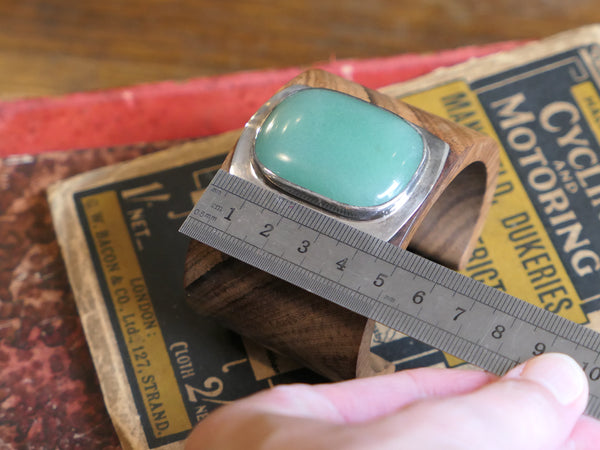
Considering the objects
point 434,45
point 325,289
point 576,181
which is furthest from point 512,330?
point 434,45

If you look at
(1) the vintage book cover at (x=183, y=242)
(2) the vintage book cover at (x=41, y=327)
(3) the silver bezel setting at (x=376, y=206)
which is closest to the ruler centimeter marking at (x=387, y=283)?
(3) the silver bezel setting at (x=376, y=206)

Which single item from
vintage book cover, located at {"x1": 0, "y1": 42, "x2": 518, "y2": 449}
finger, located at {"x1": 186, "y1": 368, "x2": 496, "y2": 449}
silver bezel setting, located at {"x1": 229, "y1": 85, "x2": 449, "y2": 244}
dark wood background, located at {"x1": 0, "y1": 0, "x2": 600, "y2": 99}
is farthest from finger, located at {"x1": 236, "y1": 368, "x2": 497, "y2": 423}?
dark wood background, located at {"x1": 0, "y1": 0, "x2": 600, "y2": 99}

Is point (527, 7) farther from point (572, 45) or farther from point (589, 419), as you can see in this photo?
point (589, 419)

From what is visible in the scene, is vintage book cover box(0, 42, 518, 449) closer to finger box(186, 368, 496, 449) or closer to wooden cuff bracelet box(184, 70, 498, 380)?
wooden cuff bracelet box(184, 70, 498, 380)

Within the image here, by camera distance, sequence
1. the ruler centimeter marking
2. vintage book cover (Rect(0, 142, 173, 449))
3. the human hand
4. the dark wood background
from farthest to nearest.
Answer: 1. the dark wood background
2. vintage book cover (Rect(0, 142, 173, 449))
3. the ruler centimeter marking
4. the human hand

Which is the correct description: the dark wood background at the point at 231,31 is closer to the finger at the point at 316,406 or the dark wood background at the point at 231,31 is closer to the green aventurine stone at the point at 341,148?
the green aventurine stone at the point at 341,148

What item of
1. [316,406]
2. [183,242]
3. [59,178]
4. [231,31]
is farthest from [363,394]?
[231,31]

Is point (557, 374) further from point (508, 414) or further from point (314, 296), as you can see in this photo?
point (314, 296)
